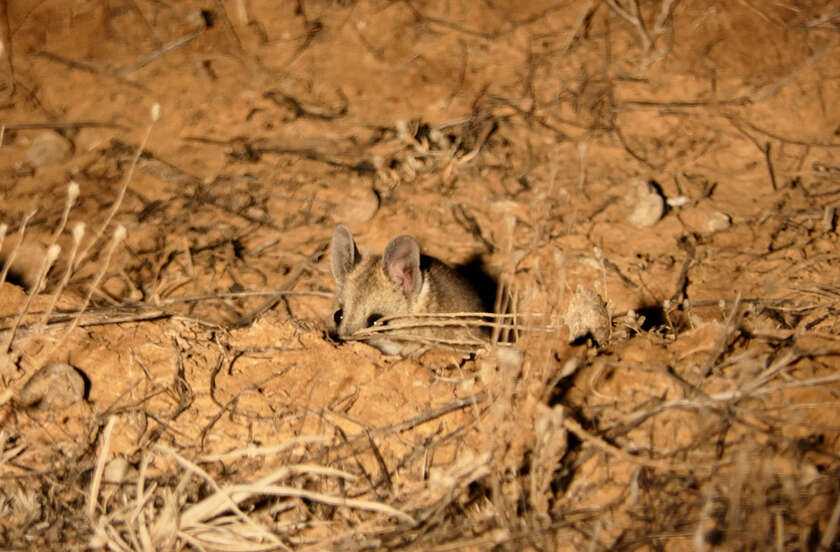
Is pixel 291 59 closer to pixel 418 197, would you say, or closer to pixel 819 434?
pixel 418 197

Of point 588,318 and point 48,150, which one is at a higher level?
point 48,150

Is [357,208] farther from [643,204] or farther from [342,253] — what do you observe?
[643,204]

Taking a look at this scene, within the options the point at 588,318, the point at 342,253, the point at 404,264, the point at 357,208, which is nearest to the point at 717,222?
the point at 588,318

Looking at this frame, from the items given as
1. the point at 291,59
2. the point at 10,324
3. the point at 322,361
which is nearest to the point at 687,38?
the point at 291,59

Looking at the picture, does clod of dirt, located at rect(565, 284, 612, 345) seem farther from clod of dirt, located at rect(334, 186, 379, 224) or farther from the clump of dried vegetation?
clod of dirt, located at rect(334, 186, 379, 224)

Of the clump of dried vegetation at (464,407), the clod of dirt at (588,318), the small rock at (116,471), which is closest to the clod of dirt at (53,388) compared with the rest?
the clump of dried vegetation at (464,407)

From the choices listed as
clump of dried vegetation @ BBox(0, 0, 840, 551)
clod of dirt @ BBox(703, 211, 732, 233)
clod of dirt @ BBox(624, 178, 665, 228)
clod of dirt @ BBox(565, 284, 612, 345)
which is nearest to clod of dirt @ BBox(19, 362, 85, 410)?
clump of dried vegetation @ BBox(0, 0, 840, 551)

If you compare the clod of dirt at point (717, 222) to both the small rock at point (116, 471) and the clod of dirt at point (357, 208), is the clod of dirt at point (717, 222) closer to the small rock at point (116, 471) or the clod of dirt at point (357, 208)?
the clod of dirt at point (357, 208)
